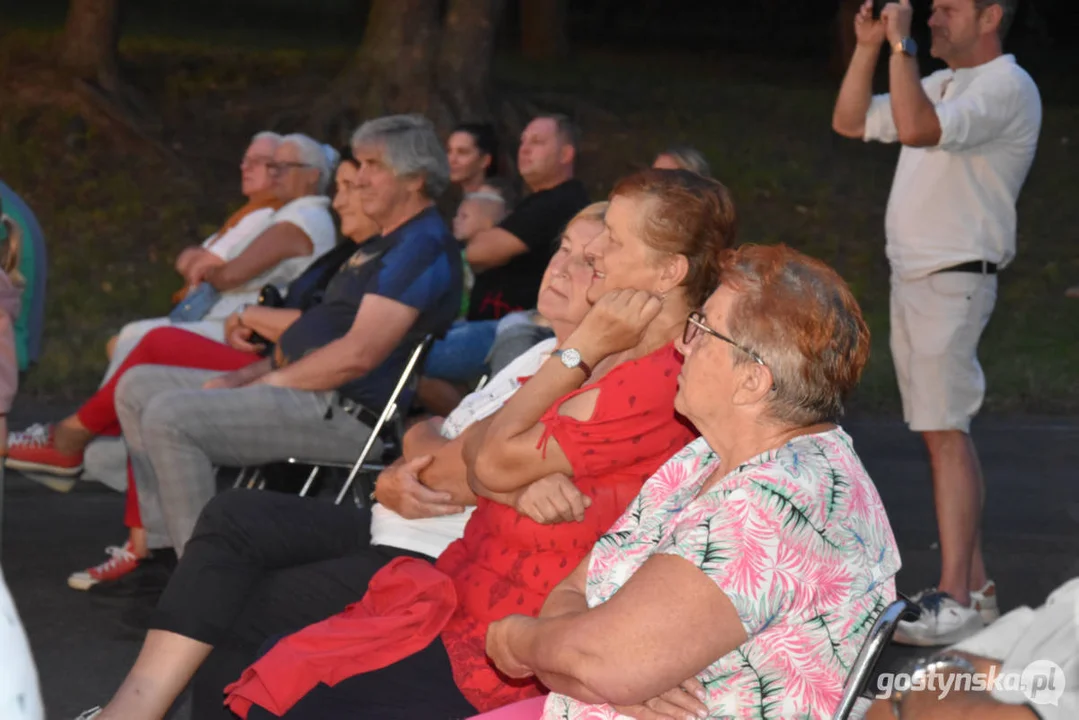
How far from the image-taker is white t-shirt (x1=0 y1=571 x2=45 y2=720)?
154 cm

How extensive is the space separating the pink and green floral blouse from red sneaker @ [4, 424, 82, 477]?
14.4ft

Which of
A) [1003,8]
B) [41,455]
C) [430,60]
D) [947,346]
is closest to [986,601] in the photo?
[947,346]

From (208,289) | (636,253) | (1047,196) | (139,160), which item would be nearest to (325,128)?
(139,160)

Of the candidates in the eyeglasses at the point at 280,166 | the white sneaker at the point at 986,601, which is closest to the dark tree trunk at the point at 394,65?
the eyeglasses at the point at 280,166

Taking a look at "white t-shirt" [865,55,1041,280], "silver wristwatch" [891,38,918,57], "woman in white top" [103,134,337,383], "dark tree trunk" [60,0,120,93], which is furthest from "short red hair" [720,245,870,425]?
"dark tree trunk" [60,0,120,93]

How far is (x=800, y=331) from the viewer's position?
8.98 ft

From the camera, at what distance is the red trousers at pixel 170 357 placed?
20.9ft

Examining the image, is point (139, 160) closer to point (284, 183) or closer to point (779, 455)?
point (284, 183)

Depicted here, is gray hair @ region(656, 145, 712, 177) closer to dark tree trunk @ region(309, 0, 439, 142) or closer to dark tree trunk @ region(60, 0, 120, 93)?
dark tree trunk @ region(309, 0, 439, 142)

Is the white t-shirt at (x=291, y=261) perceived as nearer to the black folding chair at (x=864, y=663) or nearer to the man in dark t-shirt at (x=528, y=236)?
the man in dark t-shirt at (x=528, y=236)

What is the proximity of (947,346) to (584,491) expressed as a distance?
7.61ft

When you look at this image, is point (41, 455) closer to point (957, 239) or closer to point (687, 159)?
point (687, 159)

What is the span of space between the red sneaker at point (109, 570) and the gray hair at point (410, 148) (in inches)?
71.1

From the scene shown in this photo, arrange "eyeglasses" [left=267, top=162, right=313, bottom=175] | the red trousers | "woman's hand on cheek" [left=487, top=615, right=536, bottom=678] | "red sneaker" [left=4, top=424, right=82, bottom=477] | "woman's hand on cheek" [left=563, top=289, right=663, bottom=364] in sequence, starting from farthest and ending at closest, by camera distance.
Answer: "eyeglasses" [left=267, top=162, right=313, bottom=175]
"red sneaker" [left=4, top=424, right=82, bottom=477]
the red trousers
"woman's hand on cheek" [left=563, top=289, right=663, bottom=364]
"woman's hand on cheek" [left=487, top=615, right=536, bottom=678]
